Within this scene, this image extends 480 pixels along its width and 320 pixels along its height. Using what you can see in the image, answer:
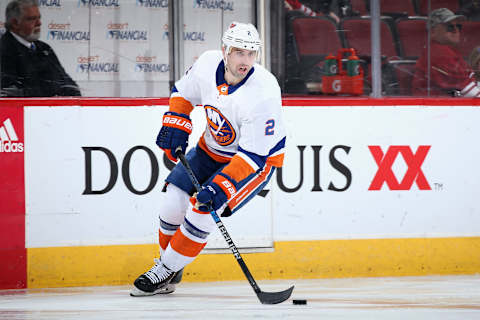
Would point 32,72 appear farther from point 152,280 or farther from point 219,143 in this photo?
point 152,280

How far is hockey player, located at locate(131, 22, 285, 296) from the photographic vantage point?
2.92 m

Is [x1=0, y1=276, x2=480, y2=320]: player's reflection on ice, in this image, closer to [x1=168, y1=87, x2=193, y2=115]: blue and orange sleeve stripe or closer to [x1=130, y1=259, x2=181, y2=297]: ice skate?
[x1=130, y1=259, x2=181, y2=297]: ice skate

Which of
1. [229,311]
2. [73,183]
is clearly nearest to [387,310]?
[229,311]

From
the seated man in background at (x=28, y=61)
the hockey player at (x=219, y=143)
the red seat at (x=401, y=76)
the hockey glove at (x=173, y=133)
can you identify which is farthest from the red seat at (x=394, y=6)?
the seated man in background at (x=28, y=61)

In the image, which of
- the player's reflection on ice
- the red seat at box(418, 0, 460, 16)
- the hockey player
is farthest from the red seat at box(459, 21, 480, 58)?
the hockey player

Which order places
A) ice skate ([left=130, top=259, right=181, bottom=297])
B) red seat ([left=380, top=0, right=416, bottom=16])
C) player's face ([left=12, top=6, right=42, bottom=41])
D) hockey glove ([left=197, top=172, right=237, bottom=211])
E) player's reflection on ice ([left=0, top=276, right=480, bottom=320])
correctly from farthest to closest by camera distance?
red seat ([left=380, top=0, right=416, bottom=16])
player's face ([left=12, top=6, right=42, bottom=41])
ice skate ([left=130, top=259, right=181, bottom=297])
hockey glove ([left=197, top=172, right=237, bottom=211])
player's reflection on ice ([left=0, top=276, right=480, bottom=320])

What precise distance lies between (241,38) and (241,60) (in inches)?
3.4

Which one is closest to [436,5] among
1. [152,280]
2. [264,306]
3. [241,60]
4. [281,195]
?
[281,195]

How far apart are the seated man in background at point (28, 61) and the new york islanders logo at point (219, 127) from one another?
102cm

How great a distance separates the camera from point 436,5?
426 cm

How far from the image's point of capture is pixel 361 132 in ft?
13.4

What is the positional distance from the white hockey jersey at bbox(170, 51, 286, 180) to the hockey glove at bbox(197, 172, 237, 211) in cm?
11

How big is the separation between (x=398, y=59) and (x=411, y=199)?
80 cm

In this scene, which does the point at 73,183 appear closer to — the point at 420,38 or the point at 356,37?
the point at 356,37
